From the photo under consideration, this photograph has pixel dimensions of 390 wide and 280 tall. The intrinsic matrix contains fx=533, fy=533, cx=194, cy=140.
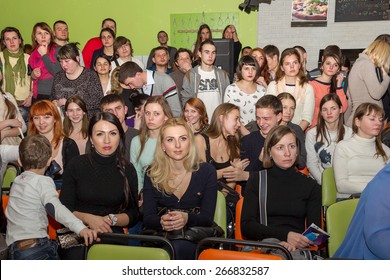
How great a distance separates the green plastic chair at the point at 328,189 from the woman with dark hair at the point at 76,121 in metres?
2.01

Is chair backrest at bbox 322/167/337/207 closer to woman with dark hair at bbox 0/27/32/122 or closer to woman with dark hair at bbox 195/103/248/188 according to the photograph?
woman with dark hair at bbox 195/103/248/188

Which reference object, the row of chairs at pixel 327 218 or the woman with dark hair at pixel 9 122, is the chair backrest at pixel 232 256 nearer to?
the row of chairs at pixel 327 218

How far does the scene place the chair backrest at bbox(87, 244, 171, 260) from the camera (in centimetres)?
265

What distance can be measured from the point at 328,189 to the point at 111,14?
6.84m

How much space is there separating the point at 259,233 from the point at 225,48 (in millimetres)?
3958

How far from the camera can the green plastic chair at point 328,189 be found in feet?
12.7

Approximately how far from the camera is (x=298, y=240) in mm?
3102

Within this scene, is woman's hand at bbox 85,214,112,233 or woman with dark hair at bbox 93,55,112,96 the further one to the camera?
woman with dark hair at bbox 93,55,112,96

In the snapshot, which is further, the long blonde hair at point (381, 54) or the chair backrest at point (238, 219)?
the long blonde hair at point (381, 54)

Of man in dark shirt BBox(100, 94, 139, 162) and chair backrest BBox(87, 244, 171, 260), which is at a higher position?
man in dark shirt BBox(100, 94, 139, 162)

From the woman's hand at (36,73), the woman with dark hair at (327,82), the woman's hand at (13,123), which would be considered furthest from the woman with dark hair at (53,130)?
the woman with dark hair at (327,82)

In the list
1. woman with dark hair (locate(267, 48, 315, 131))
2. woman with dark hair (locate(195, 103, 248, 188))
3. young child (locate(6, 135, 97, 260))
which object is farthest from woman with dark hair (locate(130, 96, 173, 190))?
woman with dark hair (locate(267, 48, 315, 131))

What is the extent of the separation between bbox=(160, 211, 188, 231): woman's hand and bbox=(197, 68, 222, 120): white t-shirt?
103 inches

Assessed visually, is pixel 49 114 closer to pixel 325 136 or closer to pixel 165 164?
pixel 165 164
